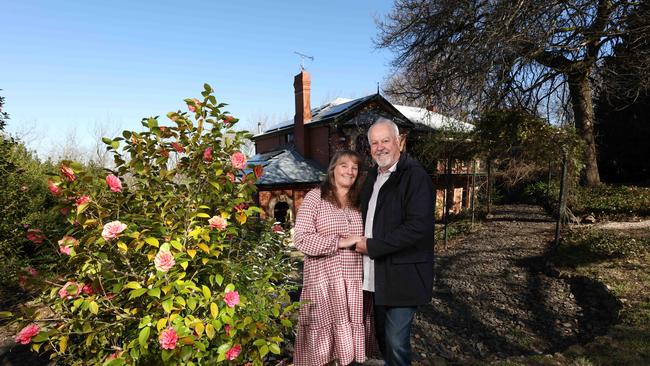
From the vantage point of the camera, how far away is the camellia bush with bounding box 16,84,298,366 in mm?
1971

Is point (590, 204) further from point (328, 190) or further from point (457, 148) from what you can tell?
point (328, 190)

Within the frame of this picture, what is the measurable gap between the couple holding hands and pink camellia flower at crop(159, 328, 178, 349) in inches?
41.0

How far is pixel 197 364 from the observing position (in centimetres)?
220

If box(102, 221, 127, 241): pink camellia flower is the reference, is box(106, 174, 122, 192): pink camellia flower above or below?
above

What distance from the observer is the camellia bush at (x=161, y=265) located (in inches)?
77.6

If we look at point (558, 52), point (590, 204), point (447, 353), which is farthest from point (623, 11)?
point (447, 353)

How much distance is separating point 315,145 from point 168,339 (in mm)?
18178

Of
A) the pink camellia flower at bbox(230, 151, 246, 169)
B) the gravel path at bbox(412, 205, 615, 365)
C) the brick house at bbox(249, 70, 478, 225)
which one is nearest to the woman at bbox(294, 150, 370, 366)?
the pink camellia flower at bbox(230, 151, 246, 169)

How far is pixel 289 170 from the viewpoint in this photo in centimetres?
1817

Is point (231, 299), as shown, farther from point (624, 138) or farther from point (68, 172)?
point (624, 138)

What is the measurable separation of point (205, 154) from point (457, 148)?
12590 mm

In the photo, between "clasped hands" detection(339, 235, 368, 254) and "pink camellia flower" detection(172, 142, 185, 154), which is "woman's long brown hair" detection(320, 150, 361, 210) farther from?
"pink camellia flower" detection(172, 142, 185, 154)

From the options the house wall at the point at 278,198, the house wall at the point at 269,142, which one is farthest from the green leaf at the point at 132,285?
the house wall at the point at 269,142

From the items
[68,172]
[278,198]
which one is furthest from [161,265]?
[278,198]
